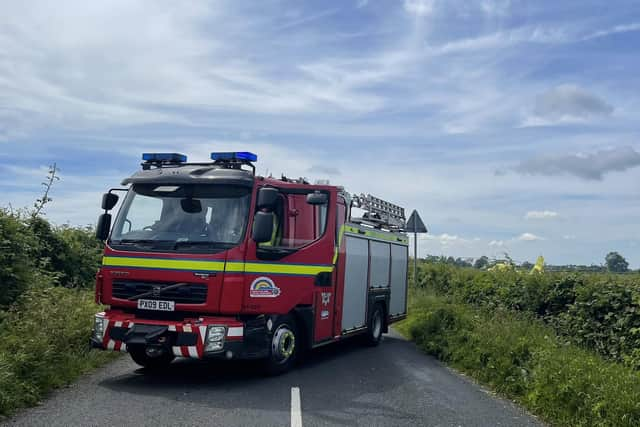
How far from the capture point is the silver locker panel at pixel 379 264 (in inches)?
498

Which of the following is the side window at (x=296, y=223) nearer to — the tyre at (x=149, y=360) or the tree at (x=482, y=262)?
the tyre at (x=149, y=360)

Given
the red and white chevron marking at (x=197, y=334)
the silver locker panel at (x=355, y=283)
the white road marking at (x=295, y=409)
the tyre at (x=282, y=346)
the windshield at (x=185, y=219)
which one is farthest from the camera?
the silver locker panel at (x=355, y=283)

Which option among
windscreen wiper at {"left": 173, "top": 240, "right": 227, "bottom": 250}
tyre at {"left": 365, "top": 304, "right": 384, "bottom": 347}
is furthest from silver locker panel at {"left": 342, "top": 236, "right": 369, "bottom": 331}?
windscreen wiper at {"left": 173, "top": 240, "right": 227, "bottom": 250}

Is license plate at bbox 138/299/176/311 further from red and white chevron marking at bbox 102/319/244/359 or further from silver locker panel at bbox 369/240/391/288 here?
silver locker panel at bbox 369/240/391/288

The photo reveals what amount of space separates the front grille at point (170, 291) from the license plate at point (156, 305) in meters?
0.05

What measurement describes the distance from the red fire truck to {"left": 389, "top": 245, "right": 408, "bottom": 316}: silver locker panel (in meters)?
4.57

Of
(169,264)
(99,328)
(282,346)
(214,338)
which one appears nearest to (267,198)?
(169,264)

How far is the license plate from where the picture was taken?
26.9 feet

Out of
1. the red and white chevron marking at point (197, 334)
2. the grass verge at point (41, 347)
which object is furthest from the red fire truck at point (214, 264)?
the grass verge at point (41, 347)

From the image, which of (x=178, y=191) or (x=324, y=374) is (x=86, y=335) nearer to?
(x=178, y=191)

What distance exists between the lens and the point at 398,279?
14.8m

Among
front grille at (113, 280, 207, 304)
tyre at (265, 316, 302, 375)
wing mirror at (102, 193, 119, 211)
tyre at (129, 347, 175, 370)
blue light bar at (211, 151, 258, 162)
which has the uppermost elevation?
blue light bar at (211, 151, 258, 162)

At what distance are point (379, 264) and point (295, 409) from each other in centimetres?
639

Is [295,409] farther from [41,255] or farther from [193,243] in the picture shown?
[41,255]
